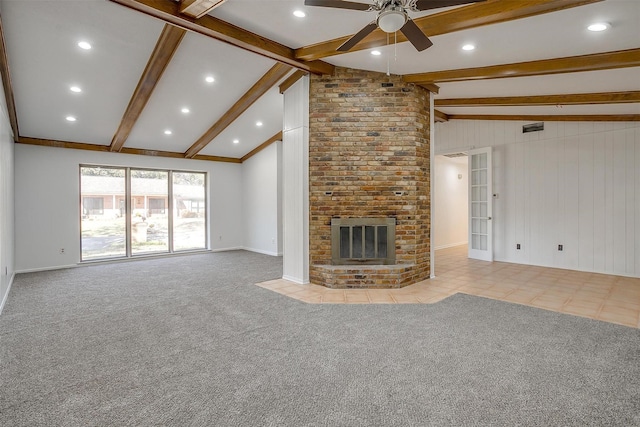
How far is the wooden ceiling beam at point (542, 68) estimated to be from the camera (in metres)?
3.43

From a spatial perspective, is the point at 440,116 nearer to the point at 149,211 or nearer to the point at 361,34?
the point at 361,34

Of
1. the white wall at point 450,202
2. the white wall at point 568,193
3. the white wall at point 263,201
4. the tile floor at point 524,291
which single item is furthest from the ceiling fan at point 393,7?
the white wall at point 450,202

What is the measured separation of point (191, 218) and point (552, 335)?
26.3 feet

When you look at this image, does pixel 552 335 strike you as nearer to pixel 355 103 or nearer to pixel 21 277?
pixel 355 103

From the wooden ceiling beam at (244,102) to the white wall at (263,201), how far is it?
154 cm

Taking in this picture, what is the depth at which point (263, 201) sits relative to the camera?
8.47m

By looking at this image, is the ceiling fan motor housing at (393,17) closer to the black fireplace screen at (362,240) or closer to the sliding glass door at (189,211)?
the black fireplace screen at (362,240)

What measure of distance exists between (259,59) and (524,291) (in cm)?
493

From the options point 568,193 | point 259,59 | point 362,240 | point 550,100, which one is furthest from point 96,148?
point 568,193

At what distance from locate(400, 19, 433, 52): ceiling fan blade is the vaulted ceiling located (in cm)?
62

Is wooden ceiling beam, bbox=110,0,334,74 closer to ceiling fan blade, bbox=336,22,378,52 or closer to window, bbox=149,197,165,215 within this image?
ceiling fan blade, bbox=336,22,378,52

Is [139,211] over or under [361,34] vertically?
under

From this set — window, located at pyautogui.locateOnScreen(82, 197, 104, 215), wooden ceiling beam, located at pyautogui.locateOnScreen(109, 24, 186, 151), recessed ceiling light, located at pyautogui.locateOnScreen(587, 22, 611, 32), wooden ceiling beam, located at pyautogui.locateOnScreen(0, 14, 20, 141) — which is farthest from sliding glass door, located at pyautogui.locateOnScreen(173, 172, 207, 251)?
recessed ceiling light, located at pyautogui.locateOnScreen(587, 22, 611, 32)

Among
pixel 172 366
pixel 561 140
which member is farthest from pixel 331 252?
pixel 561 140
